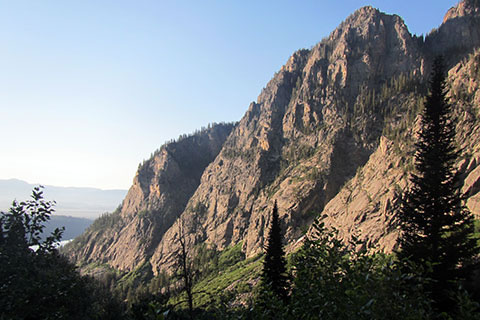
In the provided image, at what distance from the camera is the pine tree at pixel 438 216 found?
73.5 feet

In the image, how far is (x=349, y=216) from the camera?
383 ft

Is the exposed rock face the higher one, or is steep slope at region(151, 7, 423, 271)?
the exposed rock face

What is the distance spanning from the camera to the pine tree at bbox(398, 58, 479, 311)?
Answer: 73.5 ft

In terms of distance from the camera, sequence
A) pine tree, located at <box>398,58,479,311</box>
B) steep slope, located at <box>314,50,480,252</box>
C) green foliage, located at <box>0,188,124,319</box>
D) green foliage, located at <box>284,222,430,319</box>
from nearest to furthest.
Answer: green foliage, located at <box>284,222,430,319</box> → green foliage, located at <box>0,188,124,319</box> → pine tree, located at <box>398,58,479,311</box> → steep slope, located at <box>314,50,480,252</box>

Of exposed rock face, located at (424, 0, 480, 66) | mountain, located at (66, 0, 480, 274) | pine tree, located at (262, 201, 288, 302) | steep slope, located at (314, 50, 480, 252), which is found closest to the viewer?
pine tree, located at (262, 201, 288, 302)

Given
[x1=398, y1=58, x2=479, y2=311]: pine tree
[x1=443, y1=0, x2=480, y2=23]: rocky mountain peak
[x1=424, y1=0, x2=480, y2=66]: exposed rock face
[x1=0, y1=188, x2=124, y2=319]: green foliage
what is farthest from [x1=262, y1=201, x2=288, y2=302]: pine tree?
[x1=443, y1=0, x2=480, y2=23]: rocky mountain peak

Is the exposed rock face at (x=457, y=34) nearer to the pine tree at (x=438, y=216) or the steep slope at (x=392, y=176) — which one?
the steep slope at (x=392, y=176)

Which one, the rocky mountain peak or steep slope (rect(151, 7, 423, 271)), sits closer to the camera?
steep slope (rect(151, 7, 423, 271))

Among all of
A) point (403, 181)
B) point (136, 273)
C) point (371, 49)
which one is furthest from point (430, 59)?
point (136, 273)

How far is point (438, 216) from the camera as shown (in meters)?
24.5

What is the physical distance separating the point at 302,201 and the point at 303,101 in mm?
84313

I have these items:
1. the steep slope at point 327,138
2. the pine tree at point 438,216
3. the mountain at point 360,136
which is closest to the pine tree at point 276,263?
the pine tree at point 438,216

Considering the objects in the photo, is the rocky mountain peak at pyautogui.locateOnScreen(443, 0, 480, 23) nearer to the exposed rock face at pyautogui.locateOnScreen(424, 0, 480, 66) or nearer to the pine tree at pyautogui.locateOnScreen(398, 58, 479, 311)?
the exposed rock face at pyautogui.locateOnScreen(424, 0, 480, 66)

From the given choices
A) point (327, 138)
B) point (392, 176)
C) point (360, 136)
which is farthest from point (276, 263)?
point (327, 138)
